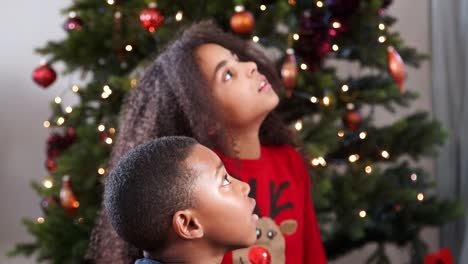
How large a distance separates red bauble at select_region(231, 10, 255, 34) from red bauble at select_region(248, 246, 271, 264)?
0.73 m

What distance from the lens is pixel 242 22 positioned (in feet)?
6.39

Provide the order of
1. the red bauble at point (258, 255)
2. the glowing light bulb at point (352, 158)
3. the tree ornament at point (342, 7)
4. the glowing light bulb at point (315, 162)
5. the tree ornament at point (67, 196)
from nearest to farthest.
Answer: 1. the red bauble at point (258, 255)
2. the glowing light bulb at point (315, 162)
3. the tree ornament at point (67, 196)
4. the tree ornament at point (342, 7)
5. the glowing light bulb at point (352, 158)

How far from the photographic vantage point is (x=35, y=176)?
9.54 feet

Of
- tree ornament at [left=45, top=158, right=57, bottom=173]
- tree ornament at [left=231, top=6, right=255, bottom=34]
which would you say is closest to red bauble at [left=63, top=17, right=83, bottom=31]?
tree ornament at [left=45, top=158, right=57, bottom=173]

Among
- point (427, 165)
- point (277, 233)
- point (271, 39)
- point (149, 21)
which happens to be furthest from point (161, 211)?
point (427, 165)

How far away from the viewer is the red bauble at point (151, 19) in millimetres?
1970

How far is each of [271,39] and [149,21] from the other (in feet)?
1.21

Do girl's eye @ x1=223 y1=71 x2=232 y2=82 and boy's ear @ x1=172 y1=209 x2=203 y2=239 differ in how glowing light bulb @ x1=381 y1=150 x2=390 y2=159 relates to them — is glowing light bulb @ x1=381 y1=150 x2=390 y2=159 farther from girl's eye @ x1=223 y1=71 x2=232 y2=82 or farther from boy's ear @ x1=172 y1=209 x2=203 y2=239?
boy's ear @ x1=172 y1=209 x2=203 y2=239

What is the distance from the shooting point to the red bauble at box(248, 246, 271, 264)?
138 cm

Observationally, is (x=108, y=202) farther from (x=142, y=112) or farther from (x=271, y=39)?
(x=271, y=39)

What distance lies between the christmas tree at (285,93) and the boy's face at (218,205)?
88 centimetres

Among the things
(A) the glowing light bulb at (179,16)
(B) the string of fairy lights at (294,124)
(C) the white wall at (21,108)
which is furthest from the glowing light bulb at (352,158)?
(C) the white wall at (21,108)

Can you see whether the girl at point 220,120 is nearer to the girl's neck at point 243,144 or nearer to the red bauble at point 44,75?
the girl's neck at point 243,144

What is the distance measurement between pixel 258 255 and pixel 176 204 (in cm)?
40
